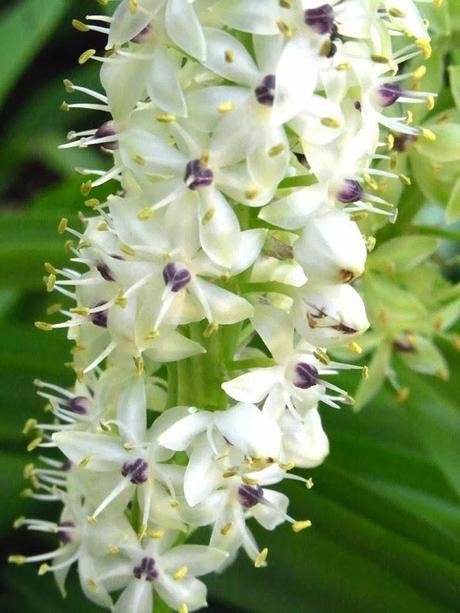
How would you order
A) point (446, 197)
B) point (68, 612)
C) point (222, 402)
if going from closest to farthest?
point (222, 402)
point (446, 197)
point (68, 612)

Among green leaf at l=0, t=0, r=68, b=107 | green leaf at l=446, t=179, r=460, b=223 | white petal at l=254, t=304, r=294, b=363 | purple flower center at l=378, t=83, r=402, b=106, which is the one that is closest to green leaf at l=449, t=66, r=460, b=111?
green leaf at l=446, t=179, r=460, b=223

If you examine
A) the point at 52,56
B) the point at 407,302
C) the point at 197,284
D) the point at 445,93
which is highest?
the point at 197,284

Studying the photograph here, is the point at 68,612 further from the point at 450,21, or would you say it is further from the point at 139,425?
the point at 450,21

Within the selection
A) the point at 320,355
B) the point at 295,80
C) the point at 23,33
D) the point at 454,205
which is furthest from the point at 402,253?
the point at 23,33

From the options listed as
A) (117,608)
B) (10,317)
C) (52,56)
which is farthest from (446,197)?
(52,56)

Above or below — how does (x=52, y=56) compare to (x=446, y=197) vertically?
below

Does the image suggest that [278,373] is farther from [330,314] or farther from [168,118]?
[168,118]

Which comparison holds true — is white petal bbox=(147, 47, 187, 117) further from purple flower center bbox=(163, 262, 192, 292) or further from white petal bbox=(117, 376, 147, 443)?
white petal bbox=(117, 376, 147, 443)
